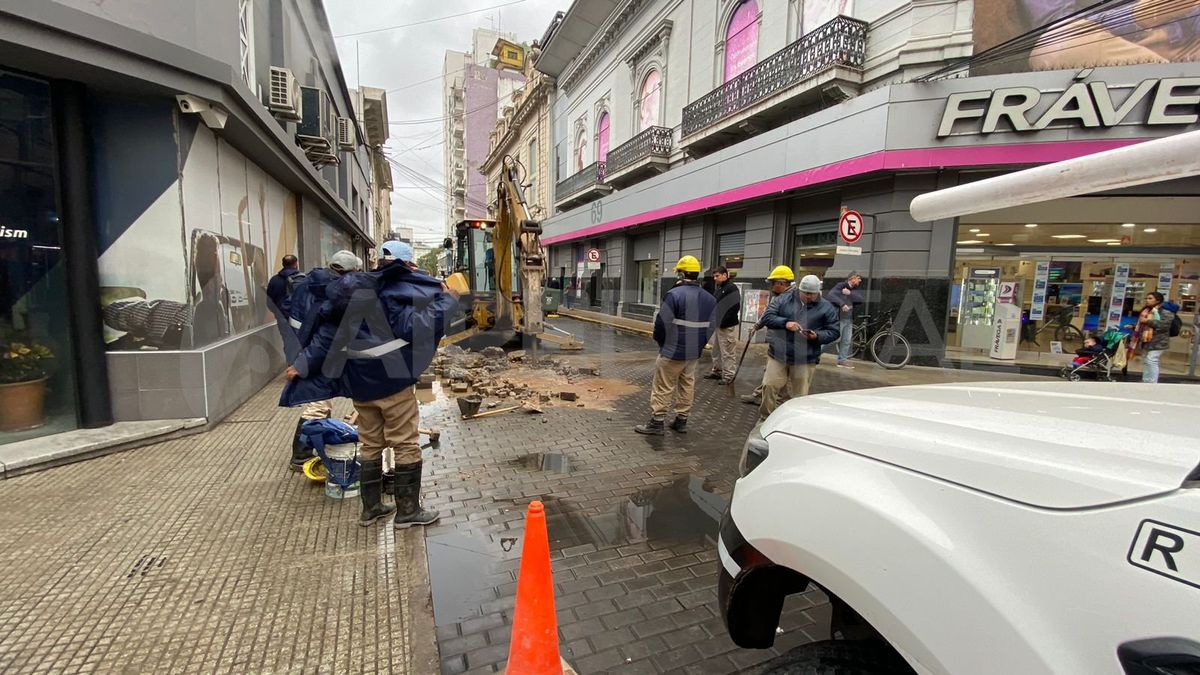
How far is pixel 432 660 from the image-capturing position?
2326 millimetres

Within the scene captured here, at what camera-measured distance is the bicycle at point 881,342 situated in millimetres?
10414

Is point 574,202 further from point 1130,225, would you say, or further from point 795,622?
point 795,622

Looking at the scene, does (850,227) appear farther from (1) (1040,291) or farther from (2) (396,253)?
(2) (396,253)

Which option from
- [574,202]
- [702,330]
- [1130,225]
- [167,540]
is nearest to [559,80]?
[574,202]

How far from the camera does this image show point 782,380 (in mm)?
5938

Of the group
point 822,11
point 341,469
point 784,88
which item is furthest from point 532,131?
point 341,469

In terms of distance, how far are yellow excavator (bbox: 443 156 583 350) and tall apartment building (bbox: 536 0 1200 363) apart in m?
6.11

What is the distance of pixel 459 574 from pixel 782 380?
423 cm

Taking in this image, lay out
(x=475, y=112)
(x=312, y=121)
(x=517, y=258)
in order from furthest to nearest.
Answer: (x=475, y=112)
(x=517, y=258)
(x=312, y=121)

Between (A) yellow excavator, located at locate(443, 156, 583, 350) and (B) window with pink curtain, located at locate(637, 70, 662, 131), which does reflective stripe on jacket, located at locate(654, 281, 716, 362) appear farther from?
(B) window with pink curtain, located at locate(637, 70, 662, 131)

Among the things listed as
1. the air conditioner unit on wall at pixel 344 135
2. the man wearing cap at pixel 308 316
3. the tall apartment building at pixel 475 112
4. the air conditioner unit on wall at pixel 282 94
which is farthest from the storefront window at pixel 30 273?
the tall apartment building at pixel 475 112

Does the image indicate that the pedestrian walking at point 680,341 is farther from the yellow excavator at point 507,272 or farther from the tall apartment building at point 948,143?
the tall apartment building at point 948,143

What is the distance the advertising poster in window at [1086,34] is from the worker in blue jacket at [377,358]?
10.8 metres

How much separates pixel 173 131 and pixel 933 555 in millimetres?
7034
